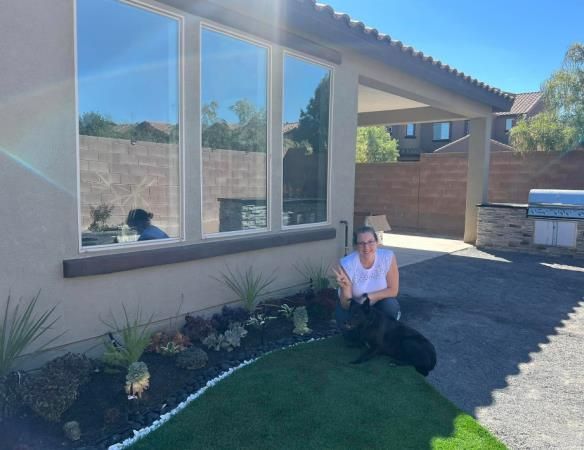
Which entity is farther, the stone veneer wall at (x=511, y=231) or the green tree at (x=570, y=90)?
the green tree at (x=570, y=90)

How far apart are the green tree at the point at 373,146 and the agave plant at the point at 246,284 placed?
23.7m

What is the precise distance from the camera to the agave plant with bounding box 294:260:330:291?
5648 mm

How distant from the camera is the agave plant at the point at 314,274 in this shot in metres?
5.65

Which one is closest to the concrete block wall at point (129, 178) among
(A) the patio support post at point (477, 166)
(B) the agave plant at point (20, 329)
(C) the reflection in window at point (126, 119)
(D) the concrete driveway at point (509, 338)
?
(C) the reflection in window at point (126, 119)

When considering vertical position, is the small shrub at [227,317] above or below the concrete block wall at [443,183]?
below

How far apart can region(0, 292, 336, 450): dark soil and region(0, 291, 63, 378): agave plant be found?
0.41m

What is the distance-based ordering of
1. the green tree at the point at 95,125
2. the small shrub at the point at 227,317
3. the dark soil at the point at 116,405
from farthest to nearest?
the small shrub at the point at 227,317, the green tree at the point at 95,125, the dark soil at the point at 116,405

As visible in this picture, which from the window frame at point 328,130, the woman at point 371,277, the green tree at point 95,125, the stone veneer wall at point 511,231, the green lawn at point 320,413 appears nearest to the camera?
the green lawn at point 320,413

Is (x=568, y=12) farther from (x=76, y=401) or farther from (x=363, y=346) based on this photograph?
(x=76, y=401)

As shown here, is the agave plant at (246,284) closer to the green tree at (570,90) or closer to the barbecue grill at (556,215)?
the barbecue grill at (556,215)

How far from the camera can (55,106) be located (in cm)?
335

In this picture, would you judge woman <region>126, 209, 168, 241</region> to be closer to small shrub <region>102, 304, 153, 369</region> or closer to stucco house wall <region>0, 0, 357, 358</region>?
stucco house wall <region>0, 0, 357, 358</region>

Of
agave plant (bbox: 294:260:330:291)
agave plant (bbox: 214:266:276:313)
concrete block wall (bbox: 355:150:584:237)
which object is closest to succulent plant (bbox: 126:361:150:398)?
agave plant (bbox: 214:266:276:313)

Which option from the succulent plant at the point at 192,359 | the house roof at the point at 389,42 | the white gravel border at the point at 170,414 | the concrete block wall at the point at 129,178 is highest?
the house roof at the point at 389,42
